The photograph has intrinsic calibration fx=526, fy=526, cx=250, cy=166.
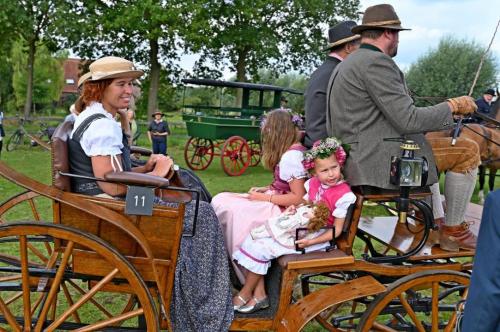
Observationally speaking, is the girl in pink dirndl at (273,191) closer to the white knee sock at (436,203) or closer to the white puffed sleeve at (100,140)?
the white puffed sleeve at (100,140)

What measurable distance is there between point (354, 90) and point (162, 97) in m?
26.7

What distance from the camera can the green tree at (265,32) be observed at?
79.0 feet

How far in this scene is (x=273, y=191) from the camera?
3.23m

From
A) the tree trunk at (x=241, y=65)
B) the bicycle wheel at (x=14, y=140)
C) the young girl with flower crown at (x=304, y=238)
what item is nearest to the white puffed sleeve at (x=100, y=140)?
the young girl with flower crown at (x=304, y=238)

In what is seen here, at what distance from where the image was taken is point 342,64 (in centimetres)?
287

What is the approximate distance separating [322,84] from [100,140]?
54.2 inches

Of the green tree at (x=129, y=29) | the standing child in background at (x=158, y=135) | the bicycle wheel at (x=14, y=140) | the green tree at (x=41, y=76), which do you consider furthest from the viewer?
the green tree at (x=41, y=76)

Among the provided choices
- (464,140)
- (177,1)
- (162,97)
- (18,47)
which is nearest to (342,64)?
(464,140)

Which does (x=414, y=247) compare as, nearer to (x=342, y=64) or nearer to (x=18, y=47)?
(x=342, y=64)

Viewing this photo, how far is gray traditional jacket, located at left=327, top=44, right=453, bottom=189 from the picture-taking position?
8.86 ft

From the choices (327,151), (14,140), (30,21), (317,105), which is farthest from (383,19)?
(30,21)

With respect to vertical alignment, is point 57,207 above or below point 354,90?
below

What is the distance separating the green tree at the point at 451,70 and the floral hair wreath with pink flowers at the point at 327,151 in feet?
85.6

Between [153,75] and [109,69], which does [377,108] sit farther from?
[153,75]
